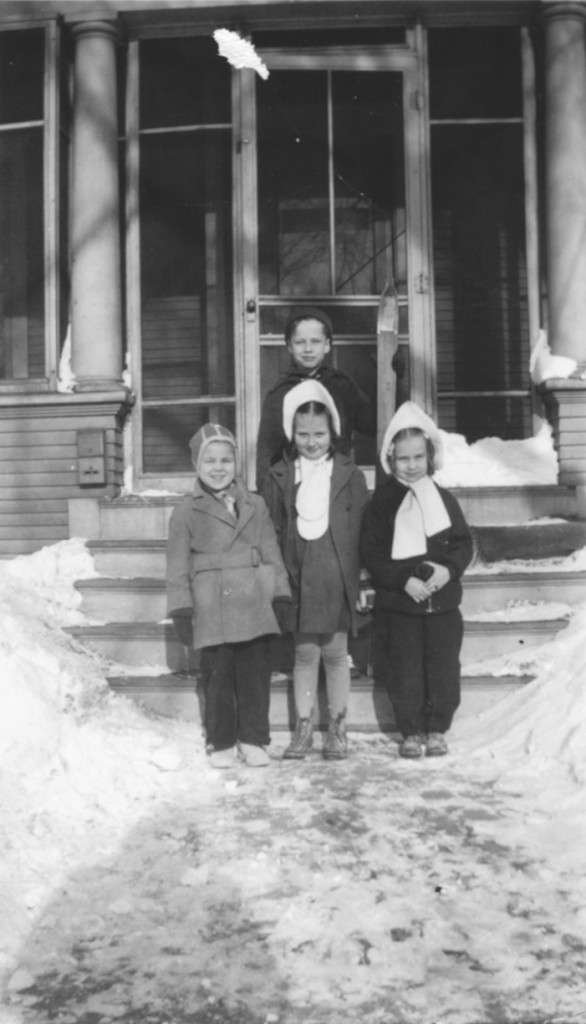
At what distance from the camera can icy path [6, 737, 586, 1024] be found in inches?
86.0

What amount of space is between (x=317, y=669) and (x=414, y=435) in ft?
3.53

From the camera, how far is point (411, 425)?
4.20 m

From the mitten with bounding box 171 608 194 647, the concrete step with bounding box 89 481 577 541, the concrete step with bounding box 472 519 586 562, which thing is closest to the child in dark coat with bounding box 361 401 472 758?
the mitten with bounding box 171 608 194 647

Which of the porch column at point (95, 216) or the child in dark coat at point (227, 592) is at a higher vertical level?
the porch column at point (95, 216)

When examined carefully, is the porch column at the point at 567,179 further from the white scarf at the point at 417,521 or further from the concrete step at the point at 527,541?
the white scarf at the point at 417,521

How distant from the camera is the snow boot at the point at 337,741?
158 inches

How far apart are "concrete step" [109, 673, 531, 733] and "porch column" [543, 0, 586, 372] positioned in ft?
9.29

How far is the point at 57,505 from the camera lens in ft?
21.0

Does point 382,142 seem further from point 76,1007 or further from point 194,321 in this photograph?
point 76,1007

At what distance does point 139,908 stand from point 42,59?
20.2ft

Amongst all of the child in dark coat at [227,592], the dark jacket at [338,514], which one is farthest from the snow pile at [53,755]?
the dark jacket at [338,514]

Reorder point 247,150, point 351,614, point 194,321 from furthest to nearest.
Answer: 1. point 194,321
2. point 247,150
3. point 351,614

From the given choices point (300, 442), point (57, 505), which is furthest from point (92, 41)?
point (300, 442)

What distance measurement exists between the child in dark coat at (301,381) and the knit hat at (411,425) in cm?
26
